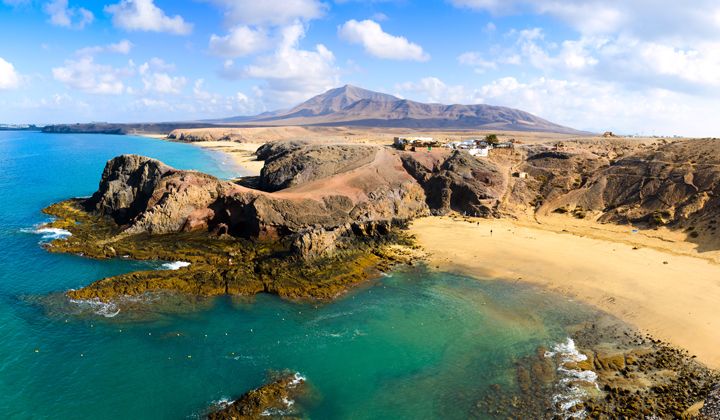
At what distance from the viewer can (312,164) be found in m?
63.7

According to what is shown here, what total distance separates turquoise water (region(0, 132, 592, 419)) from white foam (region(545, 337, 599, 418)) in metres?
1.36

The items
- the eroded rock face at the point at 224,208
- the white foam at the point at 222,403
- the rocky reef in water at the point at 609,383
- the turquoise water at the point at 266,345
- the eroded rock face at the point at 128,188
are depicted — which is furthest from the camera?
the eroded rock face at the point at 128,188

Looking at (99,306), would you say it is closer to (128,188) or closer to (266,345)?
(266,345)

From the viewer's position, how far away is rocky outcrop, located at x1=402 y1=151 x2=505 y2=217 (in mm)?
60231

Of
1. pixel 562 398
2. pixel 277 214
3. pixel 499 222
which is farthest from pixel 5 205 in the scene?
pixel 562 398

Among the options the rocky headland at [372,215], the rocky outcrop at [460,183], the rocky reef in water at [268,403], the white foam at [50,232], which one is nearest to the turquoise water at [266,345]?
the rocky reef in water at [268,403]

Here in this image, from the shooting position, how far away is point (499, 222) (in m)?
56.4

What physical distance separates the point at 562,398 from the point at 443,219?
3500cm

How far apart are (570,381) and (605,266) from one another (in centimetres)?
2034

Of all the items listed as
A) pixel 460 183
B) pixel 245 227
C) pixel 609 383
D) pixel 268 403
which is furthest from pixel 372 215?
pixel 268 403

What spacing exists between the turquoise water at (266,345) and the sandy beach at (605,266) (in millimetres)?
3438

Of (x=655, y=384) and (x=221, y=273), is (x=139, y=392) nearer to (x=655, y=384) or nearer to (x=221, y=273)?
(x=221, y=273)

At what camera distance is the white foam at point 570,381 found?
76.5ft

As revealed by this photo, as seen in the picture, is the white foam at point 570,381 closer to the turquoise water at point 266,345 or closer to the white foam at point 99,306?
the turquoise water at point 266,345
